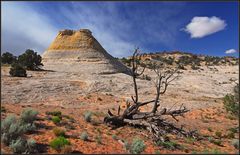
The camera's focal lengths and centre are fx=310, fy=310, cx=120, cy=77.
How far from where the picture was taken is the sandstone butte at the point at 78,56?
51.1 metres

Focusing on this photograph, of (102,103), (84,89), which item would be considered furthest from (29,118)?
(84,89)

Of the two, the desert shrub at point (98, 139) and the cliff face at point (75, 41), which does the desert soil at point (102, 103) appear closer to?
the desert shrub at point (98, 139)

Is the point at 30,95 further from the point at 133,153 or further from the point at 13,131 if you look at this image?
the point at 133,153

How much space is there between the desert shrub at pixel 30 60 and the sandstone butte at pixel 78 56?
2723mm

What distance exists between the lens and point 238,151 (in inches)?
690

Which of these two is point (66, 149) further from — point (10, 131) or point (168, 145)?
point (168, 145)

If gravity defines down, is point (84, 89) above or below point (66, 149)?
above

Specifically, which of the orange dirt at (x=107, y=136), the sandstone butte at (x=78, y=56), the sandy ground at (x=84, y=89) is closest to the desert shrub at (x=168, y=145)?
the orange dirt at (x=107, y=136)

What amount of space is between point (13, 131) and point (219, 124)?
18571mm

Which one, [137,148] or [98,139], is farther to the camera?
[98,139]

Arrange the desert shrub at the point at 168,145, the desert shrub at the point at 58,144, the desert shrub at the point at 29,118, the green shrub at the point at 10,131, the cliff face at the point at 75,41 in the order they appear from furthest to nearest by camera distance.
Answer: the cliff face at the point at 75,41 < the desert shrub at the point at 29,118 < the desert shrub at the point at 168,145 < the desert shrub at the point at 58,144 < the green shrub at the point at 10,131

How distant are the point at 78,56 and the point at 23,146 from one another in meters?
43.1

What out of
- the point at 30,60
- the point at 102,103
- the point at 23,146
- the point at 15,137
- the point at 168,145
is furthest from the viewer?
the point at 30,60

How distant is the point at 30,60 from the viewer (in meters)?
47.8
